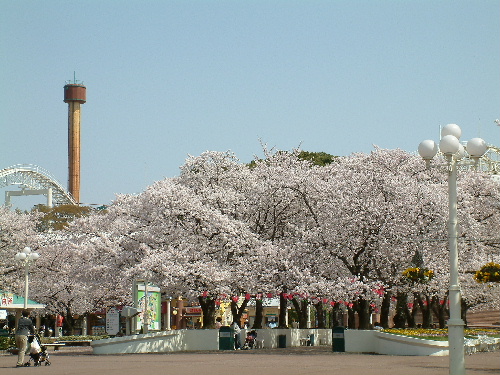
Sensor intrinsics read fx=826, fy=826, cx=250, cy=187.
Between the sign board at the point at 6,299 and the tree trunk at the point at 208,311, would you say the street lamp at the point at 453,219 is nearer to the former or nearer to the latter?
the tree trunk at the point at 208,311

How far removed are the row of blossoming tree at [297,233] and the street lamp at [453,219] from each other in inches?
483

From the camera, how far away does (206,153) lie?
166ft

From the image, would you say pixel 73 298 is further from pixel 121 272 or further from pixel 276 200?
pixel 276 200

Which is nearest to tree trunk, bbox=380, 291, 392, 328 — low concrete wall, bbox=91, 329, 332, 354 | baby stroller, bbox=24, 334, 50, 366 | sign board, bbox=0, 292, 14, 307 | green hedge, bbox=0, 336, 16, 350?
low concrete wall, bbox=91, 329, 332, 354

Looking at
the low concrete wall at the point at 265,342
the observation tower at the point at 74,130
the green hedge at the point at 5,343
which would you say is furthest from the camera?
the observation tower at the point at 74,130

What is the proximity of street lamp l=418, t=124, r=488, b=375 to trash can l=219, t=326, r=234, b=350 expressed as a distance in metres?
23.7

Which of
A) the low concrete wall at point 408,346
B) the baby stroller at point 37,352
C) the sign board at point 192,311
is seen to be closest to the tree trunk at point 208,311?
the low concrete wall at point 408,346

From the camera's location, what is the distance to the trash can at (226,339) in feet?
134

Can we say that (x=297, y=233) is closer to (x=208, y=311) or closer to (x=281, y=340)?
(x=281, y=340)

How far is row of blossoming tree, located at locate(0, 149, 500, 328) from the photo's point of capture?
127ft

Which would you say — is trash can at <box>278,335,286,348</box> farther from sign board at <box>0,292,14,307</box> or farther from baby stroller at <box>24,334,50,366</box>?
baby stroller at <box>24,334,50,366</box>

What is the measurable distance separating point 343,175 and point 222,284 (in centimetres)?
902

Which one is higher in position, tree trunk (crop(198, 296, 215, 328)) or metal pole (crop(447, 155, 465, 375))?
metal pole (crop(447, 155, 465, 375))

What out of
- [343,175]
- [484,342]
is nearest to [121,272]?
[343,175]
